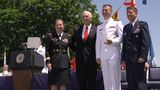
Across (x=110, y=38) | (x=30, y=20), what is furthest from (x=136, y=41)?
(x=30, y=20)

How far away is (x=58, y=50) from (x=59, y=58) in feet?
0.49

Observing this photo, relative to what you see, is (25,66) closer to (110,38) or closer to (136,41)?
(110,38)

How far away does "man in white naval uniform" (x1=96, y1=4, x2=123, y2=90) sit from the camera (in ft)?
24.3

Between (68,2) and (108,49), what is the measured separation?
103 ft

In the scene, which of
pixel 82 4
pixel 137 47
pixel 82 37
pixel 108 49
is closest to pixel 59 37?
pixel 82 37

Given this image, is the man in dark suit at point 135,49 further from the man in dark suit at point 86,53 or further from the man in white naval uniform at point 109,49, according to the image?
the man in dark suit at point 86,53

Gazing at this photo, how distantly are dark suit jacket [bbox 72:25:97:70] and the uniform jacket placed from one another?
20 cm

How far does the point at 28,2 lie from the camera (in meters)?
37.9

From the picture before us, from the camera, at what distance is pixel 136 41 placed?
7.21 metres

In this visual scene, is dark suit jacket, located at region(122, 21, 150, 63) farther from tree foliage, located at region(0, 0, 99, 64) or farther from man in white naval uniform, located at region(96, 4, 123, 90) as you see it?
tree foliage, located at region(0, 0, 99, 64)

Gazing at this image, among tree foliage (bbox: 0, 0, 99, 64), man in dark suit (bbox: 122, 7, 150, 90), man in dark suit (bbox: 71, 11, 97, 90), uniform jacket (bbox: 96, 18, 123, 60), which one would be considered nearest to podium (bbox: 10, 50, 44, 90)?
man in dark suit (bbox: 71, 11, 97, 90)

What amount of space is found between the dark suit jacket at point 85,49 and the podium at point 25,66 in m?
1.29

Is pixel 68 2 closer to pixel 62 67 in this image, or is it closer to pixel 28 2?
pixel 28 2

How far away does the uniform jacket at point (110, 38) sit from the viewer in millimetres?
7438
